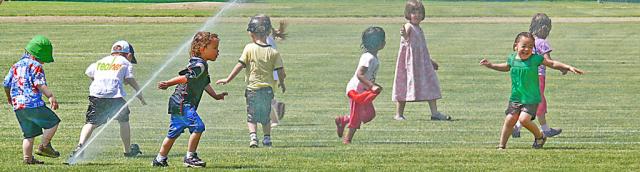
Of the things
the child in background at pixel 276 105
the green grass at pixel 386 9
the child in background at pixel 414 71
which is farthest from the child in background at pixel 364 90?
the green grass at pixel 386 9

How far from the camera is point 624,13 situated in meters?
48.2

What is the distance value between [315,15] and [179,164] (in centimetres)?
3299

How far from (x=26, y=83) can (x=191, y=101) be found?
1311 mm

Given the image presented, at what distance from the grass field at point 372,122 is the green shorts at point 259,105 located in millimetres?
307

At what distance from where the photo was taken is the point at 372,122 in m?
16.2

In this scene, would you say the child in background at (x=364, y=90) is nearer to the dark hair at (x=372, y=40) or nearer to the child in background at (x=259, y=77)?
the dark hair at (x=372, y=40)

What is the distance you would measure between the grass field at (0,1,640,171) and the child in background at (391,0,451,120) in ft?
0.87

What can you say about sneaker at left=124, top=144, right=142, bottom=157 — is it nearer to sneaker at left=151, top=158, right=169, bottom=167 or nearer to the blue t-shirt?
sneaker at left=151, top=158, right=169, bottom=167

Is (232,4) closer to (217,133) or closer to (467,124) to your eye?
(217,133)

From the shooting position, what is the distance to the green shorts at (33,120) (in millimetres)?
11594

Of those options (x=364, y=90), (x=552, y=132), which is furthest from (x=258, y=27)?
(x=552, y=132)

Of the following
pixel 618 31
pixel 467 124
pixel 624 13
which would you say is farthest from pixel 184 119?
pixel 624 13

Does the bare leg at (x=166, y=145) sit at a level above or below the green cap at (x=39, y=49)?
below

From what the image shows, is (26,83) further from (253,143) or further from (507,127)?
(507,127)
